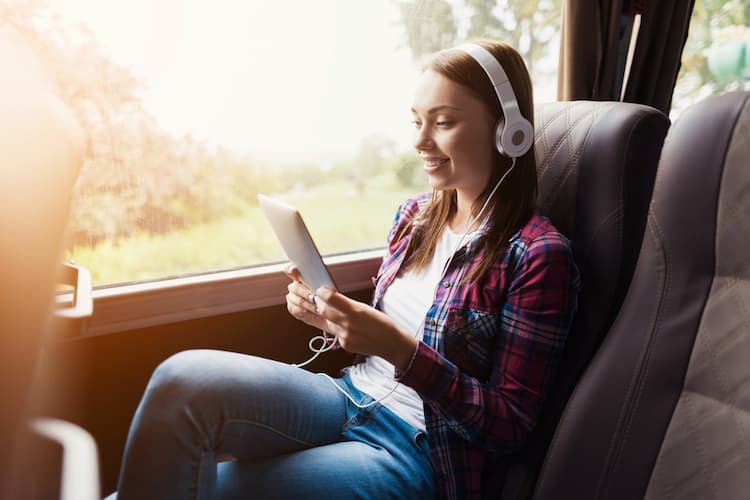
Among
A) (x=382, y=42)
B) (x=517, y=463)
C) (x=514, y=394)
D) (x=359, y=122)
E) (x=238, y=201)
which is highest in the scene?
(x=382, y=42)

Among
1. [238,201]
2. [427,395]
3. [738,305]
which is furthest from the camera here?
[238,201]

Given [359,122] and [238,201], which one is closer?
[238,201]

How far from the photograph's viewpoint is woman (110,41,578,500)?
3.19ft

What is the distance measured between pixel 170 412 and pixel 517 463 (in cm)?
58

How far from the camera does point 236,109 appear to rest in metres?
1.49

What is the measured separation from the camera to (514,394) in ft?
3.41

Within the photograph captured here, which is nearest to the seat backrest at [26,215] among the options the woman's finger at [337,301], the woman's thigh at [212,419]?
the woman's thigh at [212,419]

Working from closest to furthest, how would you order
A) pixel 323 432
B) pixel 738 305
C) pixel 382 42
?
1. pixel 738 305
2. pixel 323 432
3. pixel 382 42

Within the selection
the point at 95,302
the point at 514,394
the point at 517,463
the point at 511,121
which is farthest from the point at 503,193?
the point at 95,302

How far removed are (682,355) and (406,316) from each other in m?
0.50

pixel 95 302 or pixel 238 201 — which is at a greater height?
pixel 238 201

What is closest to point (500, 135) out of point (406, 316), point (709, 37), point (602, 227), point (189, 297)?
point (602, 227)

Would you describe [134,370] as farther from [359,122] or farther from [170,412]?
[359,122]

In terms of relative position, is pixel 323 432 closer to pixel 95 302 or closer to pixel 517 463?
pixel 517 463
